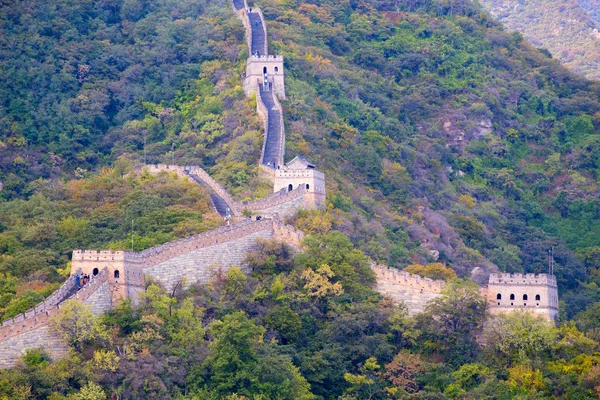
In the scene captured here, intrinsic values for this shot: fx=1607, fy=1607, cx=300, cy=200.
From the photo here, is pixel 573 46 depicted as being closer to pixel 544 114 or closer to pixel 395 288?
pixel 544 114

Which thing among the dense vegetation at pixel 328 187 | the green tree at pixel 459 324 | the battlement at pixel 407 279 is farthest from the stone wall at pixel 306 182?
the green tree at pixel 459 324

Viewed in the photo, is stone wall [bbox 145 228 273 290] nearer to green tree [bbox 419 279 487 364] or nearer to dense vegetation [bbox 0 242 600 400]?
dense vegetation [bbox 0 242 600 400]

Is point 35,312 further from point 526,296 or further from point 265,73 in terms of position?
point 265,73

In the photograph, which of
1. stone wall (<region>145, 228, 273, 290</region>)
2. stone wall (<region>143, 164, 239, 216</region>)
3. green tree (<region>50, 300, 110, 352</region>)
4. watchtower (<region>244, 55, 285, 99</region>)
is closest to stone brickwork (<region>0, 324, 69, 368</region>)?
green tree (<region>50, 300, 110, 352</region>)

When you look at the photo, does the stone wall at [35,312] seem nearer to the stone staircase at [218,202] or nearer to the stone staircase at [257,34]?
the stone staircase at [218,202]

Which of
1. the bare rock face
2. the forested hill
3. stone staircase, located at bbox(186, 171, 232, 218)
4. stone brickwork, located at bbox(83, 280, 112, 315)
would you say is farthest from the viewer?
the bare rock face

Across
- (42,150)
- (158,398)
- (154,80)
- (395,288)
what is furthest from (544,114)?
(158,398)
